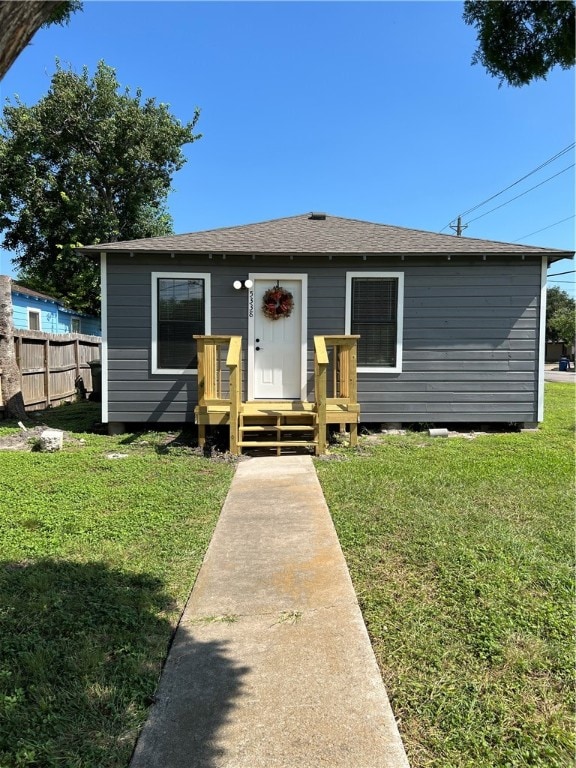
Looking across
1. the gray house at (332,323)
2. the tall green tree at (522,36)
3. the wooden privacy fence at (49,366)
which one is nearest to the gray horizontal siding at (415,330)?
the gray house at (332,323)

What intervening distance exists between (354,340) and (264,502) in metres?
2.76

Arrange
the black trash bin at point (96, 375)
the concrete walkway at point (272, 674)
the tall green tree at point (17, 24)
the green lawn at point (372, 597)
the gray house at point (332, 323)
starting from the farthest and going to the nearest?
the black trash bin at point (96, 375) < the gray house at point (332, 323) < the green lawn at point (372, 597) < the concrete walkway at point (272, 674) < the tall green tree at point (17, 24)

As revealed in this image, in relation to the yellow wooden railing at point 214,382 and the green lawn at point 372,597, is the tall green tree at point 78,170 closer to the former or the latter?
the yellow wooden railing at point 214,382

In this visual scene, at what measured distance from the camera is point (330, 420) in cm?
625

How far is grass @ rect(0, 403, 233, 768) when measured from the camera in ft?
5.55

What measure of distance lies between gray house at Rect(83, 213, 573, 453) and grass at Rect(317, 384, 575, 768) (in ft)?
7.70

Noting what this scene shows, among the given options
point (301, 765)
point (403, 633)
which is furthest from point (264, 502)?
point (301, 765)

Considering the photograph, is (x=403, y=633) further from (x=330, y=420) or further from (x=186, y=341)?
(x=186, y=341)

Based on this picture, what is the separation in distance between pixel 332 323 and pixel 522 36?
460 cm

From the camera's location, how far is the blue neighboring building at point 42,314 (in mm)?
14273

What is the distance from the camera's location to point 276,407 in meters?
6.64

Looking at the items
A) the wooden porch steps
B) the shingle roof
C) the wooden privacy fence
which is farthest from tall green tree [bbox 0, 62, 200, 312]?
the wooden porch steps

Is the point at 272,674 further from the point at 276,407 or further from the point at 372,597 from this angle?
the point at 276,407

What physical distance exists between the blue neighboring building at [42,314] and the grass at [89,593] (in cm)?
1015
